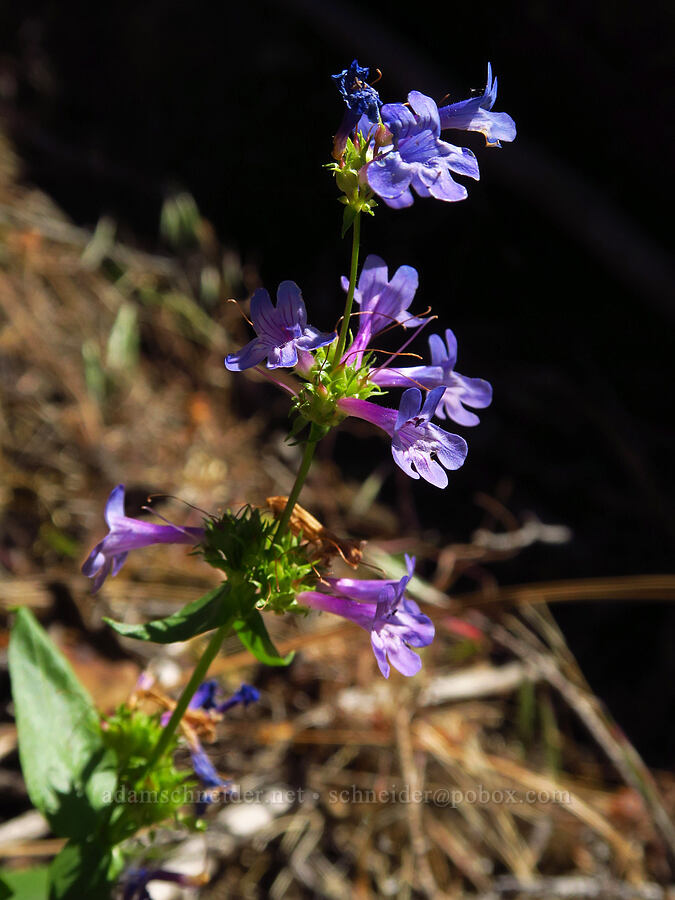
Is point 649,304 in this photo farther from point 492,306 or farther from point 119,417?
point 119,417

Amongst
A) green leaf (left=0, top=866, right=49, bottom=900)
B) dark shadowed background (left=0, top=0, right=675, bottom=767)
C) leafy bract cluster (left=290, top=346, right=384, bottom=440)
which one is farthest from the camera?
dark shadowed background (left=0, top=0, right=675, bottom=767)

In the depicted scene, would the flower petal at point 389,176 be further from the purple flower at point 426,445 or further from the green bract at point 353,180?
the purple flower at point 426,445

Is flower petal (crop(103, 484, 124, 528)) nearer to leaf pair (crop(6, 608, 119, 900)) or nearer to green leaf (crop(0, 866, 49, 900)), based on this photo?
leaf pair (crop(6, 608, 119, 900))

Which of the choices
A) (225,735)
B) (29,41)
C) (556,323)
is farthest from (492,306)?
(29,41)

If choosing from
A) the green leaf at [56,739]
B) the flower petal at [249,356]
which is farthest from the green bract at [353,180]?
the green leaf at [56,739]

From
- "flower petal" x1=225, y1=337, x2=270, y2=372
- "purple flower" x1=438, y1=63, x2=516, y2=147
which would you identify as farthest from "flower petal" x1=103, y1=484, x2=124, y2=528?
"purple flower" x1=438, y1=63, x2=516, y2=147

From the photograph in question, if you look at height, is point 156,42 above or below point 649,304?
below
